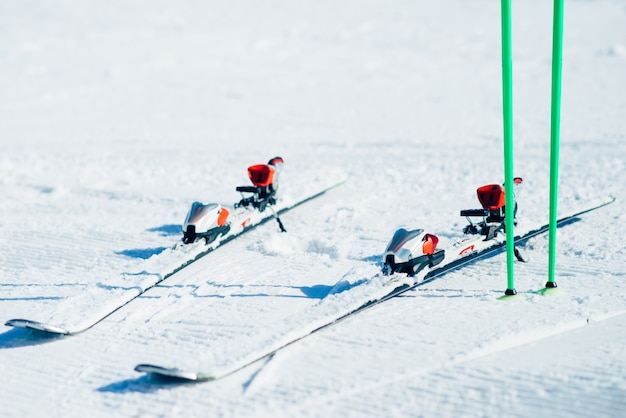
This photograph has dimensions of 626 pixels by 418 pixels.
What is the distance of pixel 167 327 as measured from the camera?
6.38 metres

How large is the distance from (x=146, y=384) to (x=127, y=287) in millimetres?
1625

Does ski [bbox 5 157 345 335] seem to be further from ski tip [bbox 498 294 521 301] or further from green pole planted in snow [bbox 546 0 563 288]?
green pole planted in snow [bbox 546 0 563 288]

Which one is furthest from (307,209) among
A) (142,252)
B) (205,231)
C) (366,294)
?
(366,294)

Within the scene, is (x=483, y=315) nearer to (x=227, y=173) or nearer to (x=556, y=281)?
(x=556, y=281)

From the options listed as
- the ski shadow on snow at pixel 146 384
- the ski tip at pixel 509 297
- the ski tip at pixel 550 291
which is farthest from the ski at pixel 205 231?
the ski tip at pixel 550 291

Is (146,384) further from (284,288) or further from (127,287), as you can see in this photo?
(284,288)

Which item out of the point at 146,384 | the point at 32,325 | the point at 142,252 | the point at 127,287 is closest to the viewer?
the point at 146,384

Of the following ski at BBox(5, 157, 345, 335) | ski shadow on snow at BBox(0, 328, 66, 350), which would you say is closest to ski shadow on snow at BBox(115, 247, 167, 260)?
ski at BBox(5, 157, 345, 335)

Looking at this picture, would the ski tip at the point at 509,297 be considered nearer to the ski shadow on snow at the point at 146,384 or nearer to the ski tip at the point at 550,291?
the ski tip at the point at 550,291

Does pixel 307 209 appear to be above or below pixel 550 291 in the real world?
above

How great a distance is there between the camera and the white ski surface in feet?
20.6

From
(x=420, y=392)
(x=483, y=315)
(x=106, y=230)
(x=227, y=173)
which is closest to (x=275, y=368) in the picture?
(x=420, y=392)

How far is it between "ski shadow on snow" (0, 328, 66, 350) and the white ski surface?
60 mm

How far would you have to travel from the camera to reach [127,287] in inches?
274
